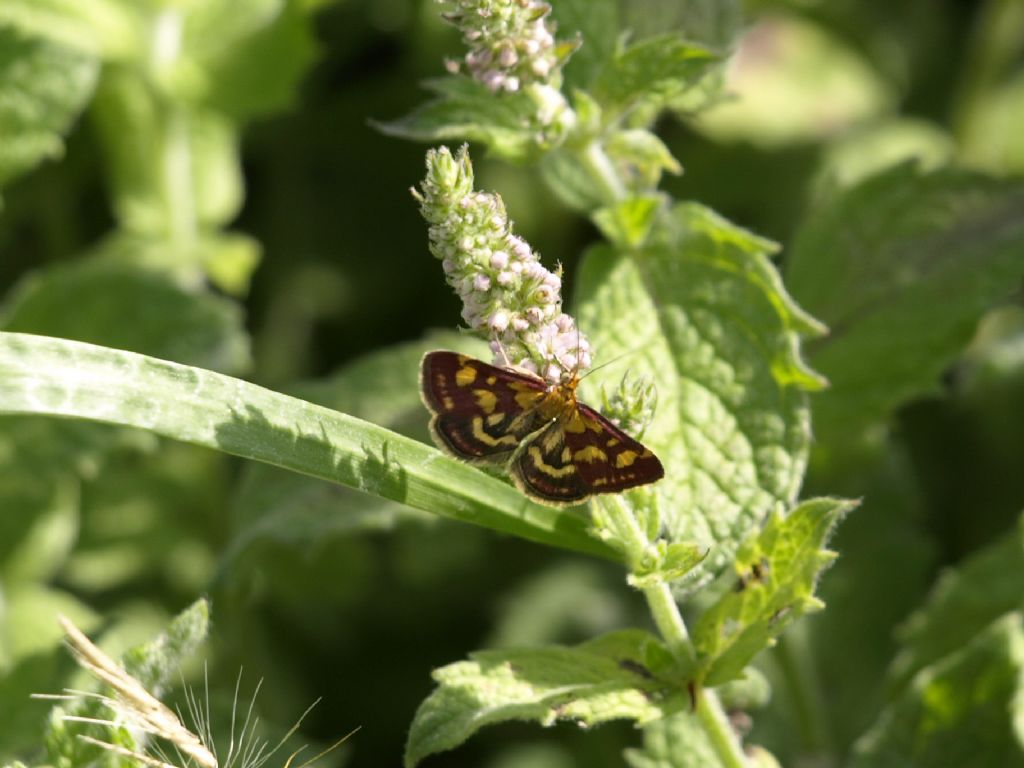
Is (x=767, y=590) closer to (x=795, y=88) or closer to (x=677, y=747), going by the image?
(x=677, y=747)

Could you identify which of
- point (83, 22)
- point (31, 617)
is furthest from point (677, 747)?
point (83, 22)

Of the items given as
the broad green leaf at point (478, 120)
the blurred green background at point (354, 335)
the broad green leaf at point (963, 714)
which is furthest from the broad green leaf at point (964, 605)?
the broad green leaf at point (478, 120)

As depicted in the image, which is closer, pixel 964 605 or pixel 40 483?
pixel 964 605

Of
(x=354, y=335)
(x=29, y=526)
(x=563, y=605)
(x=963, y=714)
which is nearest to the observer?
(x=963, y=714)

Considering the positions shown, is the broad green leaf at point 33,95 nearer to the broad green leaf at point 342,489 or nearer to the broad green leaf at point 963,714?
the broad green leaf at point 342,489

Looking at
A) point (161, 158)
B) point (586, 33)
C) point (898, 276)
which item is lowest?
point (898, 276)

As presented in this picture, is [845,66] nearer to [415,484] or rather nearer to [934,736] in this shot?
[934,736]

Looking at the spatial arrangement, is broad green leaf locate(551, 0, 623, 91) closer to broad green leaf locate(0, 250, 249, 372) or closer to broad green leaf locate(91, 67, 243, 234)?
broad green leaf locate(0, 250, 249, 372)

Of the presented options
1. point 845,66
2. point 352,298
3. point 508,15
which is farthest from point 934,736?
point 845,66
